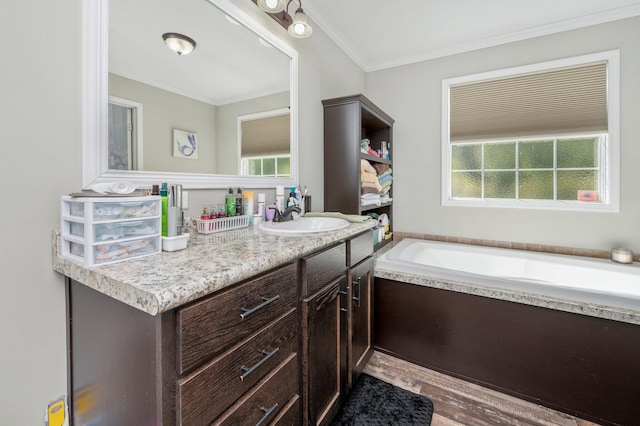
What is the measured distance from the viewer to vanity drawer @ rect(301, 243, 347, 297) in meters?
1.08

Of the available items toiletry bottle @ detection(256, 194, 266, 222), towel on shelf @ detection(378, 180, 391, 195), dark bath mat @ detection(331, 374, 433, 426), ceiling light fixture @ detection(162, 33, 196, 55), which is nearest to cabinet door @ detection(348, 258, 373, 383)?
dark bath mat @ detection(331, 374, 433, 426)

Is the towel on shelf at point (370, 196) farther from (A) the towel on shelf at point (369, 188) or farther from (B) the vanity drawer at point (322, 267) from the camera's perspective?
(B) the vanity drawer at point (322, 267)

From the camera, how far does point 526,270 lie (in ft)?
7.54

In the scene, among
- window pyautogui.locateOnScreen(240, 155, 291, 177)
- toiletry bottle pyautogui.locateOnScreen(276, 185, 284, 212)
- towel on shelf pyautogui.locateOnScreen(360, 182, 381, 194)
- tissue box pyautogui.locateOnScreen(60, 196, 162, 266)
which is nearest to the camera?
tissue box pyautogui.locateOnScreen(60, 196, 162, 266)

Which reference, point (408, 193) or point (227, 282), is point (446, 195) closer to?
point (408, 193)

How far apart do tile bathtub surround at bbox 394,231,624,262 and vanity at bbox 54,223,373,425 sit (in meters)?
1.87

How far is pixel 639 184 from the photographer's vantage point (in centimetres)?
210

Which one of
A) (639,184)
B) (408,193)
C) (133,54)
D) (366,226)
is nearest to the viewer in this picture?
(133,54)

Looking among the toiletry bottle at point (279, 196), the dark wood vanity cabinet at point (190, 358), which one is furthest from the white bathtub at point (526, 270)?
the dark wood vanity cabinet at point (190, 358)

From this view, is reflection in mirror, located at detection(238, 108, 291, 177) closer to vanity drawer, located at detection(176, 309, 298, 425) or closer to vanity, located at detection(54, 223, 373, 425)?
vanity, located at detection(54, 223, 373, 425)

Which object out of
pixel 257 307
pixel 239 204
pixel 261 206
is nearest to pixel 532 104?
pixel 261 206

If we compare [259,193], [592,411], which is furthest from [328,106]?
[592,411]

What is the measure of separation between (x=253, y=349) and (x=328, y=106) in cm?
189

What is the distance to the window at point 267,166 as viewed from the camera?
157 centimetres
